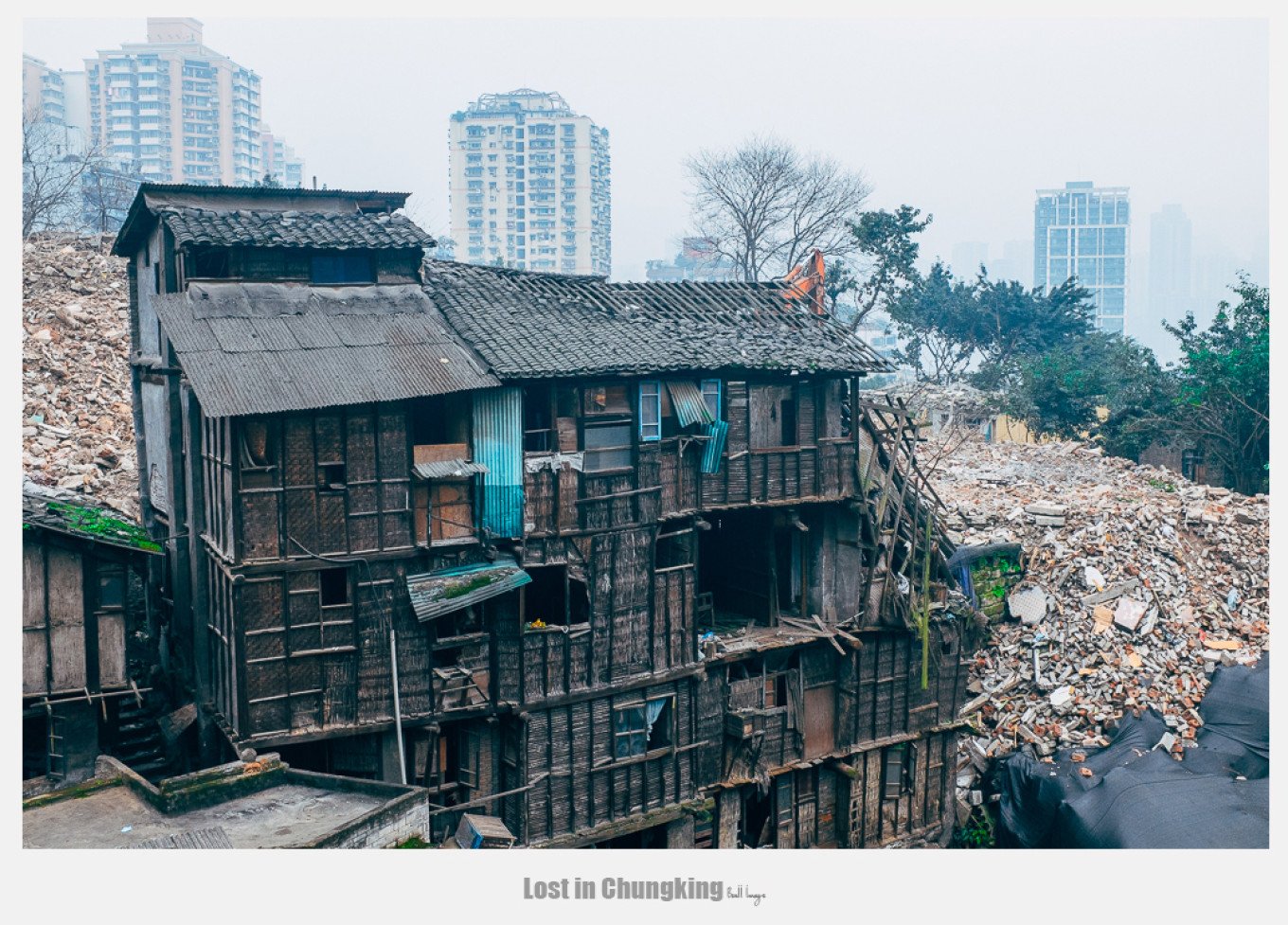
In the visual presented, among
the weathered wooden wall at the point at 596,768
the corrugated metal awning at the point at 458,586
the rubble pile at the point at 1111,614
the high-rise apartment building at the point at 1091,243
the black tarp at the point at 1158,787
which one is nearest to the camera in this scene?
the corrugated metal awning at the point at 458,586

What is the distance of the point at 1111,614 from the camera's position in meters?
25.5

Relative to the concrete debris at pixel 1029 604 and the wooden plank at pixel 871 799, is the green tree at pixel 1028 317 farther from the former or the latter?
the wooden plank at pixel 871 799

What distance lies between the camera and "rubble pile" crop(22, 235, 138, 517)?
2380 cm

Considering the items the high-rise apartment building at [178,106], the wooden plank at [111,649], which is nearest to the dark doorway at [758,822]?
the wooden plank at [111,649]

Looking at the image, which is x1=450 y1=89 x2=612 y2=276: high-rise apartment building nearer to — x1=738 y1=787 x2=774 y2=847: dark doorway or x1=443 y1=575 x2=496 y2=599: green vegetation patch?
x1=738 y1=787 x2=774 y2=847: dark doorway

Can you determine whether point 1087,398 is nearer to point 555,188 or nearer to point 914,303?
point 914,303

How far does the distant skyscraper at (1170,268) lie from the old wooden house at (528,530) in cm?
1446

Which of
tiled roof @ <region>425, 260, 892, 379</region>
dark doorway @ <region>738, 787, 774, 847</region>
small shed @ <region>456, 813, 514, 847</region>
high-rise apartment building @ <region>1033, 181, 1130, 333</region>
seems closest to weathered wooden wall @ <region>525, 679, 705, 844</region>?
small shed @ <region>456, 813, 514, 847</region>

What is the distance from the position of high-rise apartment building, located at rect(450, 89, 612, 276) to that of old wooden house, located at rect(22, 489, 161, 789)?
22.5 metres

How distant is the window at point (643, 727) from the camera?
1956 centimetres

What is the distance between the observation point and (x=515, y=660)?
720 inches

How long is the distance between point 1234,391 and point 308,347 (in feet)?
87.0

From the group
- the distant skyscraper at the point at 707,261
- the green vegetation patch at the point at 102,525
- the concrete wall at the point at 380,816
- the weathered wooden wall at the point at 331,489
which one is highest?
the distant skyscraper at the point at 707,261

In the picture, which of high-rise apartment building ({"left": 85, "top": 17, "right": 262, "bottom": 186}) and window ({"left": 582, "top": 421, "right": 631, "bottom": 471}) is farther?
high-rise apartment building ({"left": 85, "top": 17, "right": 262, "bottom": 186})
